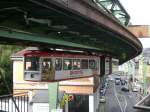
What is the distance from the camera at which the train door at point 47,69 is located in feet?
78.2

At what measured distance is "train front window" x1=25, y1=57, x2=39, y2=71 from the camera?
23.8m

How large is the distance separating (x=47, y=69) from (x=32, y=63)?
85cm

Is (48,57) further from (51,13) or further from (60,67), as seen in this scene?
(51,13)

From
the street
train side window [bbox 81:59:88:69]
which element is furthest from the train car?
the street

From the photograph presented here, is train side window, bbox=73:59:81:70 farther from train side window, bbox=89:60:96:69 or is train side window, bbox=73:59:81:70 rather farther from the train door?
the train door

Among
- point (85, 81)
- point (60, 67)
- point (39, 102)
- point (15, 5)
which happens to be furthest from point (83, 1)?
point (85, 81)

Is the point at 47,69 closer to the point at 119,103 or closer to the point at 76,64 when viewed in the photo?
the point at 76,64

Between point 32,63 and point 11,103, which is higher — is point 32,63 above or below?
above

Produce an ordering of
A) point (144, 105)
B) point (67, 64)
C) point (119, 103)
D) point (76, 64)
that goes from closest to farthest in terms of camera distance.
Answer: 1. point (144, 105)
2. point (67, 64)
3. point (76, 64)
4. point (119, 103)

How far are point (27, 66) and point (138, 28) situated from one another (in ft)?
68.7

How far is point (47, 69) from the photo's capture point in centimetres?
2402

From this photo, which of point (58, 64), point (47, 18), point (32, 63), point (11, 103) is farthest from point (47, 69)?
point (47, 18)

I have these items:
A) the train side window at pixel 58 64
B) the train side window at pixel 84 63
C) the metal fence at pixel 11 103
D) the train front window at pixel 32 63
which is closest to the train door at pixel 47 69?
the train front window at pixel 32 63

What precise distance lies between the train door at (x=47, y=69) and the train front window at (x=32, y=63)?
0.31m
